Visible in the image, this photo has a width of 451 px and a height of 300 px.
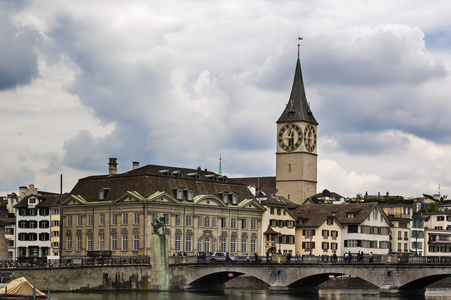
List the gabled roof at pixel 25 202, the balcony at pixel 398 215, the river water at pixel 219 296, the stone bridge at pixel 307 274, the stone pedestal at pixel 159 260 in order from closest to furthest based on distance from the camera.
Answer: the river water at pixel 219 296
the stone bridge at pixel 307 274
the stone pedestal at pixel 159 260
the gabled roof at pixel 25 202
the balcony at pixel 398 215

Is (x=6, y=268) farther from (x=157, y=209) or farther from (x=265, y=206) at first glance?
(x=265, y=206)

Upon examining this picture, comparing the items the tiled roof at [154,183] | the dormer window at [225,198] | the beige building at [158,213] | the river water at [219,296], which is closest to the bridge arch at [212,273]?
the river water at [219,296]

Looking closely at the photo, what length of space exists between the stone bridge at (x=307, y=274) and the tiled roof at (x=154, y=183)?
19.2m

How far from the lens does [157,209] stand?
14525 centimetres

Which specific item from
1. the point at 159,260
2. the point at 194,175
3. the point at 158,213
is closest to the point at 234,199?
the point at 194,175

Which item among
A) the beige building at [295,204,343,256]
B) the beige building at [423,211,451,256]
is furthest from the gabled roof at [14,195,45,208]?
the beige building at [423,211,451,256]

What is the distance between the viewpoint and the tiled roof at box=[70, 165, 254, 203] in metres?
148

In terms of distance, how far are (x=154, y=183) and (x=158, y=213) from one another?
185 inches

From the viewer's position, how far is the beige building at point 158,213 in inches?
5728

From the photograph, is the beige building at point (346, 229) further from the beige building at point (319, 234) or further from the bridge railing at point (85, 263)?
the bridge railing at point (85, 263)

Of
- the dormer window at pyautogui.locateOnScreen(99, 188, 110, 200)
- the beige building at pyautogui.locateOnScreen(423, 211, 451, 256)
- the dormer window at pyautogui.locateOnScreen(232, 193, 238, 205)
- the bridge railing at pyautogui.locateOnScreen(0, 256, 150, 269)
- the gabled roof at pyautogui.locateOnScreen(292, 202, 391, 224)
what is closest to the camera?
the bridge railing at pyautogui.locateOnScreen(0, 256, 150, 269)

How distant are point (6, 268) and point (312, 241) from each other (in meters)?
59.5

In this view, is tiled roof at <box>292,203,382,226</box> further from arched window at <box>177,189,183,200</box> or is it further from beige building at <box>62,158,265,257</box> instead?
arched window at <box>177,189,183,200</box>

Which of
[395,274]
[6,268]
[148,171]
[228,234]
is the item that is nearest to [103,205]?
[148,171]
